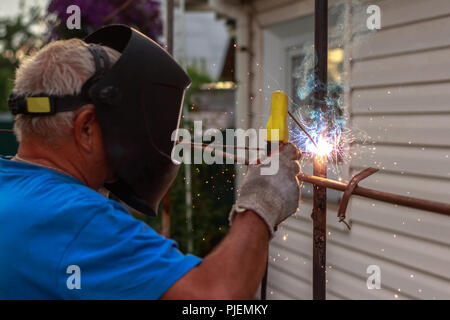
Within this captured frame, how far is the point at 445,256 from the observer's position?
9.53ft

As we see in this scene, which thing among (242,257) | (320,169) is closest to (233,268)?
(242,257)

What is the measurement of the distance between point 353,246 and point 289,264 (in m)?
0.91

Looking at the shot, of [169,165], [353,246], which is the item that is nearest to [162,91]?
[169,165]

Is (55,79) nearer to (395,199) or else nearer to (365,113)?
(395,199)

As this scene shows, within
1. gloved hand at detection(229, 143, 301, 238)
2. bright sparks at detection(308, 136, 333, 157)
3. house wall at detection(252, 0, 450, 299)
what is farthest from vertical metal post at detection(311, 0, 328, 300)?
house wall at detection(252, 0, 450, 299)

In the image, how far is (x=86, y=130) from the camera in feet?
4.68

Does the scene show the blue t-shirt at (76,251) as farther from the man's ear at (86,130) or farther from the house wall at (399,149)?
the house wall at (399,149)

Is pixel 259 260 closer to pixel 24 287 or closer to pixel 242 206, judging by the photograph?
pixel 242 206

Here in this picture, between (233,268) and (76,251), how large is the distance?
406 millimetres

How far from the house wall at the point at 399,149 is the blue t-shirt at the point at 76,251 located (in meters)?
2.18

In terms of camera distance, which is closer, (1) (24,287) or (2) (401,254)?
(1) (24,287)

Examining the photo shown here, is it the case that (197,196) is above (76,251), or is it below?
below

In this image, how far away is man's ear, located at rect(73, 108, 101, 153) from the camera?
1399 millimetres

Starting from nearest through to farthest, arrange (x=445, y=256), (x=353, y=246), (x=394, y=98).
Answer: (x=445, y=256)
(x=394, y=98)
(x=353, y=246)
